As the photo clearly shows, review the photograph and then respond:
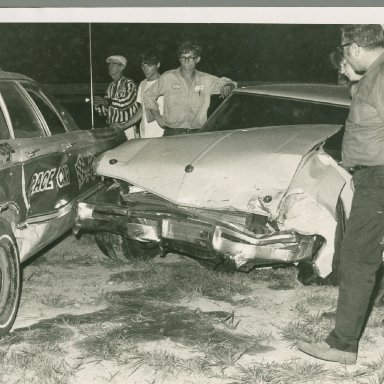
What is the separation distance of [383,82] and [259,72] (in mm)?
20172

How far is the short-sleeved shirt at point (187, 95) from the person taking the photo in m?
6.44

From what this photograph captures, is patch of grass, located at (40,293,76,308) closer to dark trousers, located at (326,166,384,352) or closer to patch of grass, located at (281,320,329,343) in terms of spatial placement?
patch of grass, located at (281,320,329,343)

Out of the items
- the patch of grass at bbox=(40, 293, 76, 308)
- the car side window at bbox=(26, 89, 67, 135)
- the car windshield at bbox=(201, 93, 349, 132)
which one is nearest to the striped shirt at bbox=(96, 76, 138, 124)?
the car windshield at bbox=(201, 93, 349, 132)

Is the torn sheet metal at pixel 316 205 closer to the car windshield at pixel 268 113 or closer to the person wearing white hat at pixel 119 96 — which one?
the car windshield at pixel 268 113

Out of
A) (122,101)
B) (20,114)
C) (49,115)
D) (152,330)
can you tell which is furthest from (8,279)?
(122,101)

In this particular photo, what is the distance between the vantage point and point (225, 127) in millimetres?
5391

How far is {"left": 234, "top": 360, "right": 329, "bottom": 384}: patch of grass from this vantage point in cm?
340

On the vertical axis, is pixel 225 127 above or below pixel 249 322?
above

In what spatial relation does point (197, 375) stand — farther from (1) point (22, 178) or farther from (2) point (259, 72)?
(2) point (259, 72)

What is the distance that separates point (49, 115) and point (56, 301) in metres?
1.53

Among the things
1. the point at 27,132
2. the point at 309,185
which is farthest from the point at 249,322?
the point at 27,132

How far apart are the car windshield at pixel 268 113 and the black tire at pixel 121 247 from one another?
1178mm

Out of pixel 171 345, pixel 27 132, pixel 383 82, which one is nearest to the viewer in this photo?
pixel 383 82

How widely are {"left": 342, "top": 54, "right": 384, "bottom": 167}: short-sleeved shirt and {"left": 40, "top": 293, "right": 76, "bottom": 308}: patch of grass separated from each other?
7.87ft
